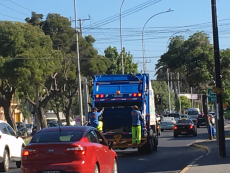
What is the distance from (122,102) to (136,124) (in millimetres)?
1548

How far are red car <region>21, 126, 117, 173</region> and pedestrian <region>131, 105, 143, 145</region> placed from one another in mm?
8158

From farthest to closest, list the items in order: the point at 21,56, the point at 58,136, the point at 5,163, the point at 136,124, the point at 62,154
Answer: the point at 21,56
the point at 136,124
the point at 5,163
the point at 58,136
the point at 62,154

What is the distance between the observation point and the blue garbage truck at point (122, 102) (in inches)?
803

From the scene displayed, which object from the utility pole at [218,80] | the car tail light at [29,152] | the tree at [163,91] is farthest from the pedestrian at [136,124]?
the tree at [163,91]

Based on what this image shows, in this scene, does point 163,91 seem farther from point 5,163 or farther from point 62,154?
point 62,154

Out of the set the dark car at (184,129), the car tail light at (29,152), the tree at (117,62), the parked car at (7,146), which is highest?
the tree at (117,62)

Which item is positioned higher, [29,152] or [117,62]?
[117,62]

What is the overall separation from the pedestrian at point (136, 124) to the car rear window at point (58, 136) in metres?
8.28

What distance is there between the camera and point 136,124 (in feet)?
64.1

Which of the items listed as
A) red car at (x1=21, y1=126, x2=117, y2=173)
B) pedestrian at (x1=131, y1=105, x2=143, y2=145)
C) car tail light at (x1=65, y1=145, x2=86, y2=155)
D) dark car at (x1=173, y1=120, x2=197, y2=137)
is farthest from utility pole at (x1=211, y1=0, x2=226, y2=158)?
dark car at (x1=173, y1=120, x2=197, y2=137)

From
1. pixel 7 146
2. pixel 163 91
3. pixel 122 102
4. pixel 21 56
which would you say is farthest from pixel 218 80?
pixel 163 91

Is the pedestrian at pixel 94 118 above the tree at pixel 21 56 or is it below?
below

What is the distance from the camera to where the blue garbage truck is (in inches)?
803

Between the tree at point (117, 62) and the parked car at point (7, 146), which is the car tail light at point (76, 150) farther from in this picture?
the tree at point (117, 62)
